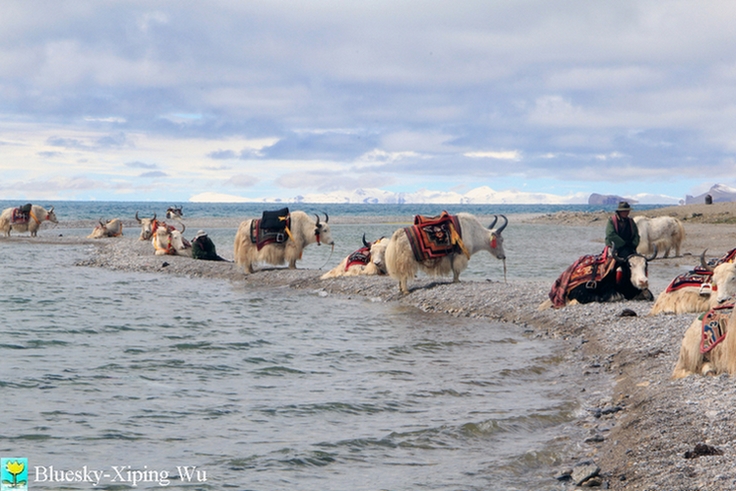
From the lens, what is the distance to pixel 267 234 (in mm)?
15156

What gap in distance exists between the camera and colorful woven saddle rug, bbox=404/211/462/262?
12109mm

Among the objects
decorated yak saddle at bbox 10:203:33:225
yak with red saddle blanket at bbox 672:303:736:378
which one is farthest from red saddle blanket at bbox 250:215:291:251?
decorated yak saddle at bbox 10:203:33:225

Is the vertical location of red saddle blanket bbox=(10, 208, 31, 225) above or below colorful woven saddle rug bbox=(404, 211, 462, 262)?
above

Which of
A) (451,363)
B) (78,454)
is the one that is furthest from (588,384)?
(78,454)

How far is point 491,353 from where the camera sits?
8461 mm

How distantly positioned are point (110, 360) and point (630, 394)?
495 cm

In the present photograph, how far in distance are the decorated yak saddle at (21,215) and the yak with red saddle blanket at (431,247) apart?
19.3m

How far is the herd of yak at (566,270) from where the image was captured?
613cm

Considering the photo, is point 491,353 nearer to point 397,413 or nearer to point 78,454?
point 397,413

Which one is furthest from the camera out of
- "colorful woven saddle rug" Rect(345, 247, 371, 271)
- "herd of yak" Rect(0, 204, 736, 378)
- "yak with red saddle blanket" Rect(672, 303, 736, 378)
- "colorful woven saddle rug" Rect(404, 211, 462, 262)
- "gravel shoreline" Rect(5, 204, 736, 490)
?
"colorful woven saddle rug" Rect(345, 247, 371, 271)

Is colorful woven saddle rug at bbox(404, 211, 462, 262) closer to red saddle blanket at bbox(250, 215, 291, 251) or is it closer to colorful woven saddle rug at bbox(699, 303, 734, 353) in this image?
red saddle blanket at bbox(250, 215, 291, 251)

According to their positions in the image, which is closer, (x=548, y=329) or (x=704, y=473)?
(x=704, y=473)

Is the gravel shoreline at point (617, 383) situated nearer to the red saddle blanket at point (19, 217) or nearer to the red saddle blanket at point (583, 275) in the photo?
the red saddle blanket at point (583, 275)

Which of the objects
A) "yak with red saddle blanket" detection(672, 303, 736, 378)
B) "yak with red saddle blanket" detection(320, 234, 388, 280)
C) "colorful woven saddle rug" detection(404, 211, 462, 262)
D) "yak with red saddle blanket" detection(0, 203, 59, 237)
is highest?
"yak with red saddle blanket" detection(0, 203, 59, 237)
